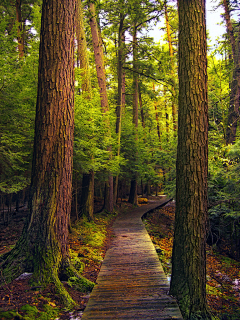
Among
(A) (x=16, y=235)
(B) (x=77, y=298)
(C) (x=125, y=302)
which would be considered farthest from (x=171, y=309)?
(A) (x=16, y=235)

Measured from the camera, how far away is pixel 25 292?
3.64m

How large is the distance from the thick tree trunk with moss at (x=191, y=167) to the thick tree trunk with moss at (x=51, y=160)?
6.37 feet

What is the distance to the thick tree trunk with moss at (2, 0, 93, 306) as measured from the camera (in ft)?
13.7

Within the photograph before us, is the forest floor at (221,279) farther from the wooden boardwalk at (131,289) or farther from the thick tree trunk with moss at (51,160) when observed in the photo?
the thick tree trunk with moss at (51,160)

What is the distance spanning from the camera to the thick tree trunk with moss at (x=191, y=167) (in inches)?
159

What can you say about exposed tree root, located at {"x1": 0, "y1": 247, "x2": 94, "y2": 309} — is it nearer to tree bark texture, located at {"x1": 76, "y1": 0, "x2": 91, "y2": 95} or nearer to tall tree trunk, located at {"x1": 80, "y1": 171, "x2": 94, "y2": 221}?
tall tree trunk, located at {"x1": 80, "y1": 171, "x2": 94, "y2": 221}

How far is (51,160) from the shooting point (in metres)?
4.43

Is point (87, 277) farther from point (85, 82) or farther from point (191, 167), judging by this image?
point (85, 82)

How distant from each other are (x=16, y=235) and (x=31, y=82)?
5009 millimetres

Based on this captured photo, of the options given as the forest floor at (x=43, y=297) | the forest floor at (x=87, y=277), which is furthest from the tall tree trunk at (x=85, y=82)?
the forest floor at (x=43, y=297)

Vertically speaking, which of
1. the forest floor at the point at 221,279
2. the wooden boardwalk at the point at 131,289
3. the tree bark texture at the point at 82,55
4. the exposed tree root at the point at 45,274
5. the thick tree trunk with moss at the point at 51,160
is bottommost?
the forest floor at the point at 221,279

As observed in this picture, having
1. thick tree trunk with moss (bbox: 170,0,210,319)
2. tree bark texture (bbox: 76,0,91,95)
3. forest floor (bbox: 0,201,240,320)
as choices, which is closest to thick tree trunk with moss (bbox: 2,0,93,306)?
forest floor (bbox: 0,201,240,320)

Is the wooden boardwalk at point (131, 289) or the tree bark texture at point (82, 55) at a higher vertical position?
the tree bark texture at point (82, 55)

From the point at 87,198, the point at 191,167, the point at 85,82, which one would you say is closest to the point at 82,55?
the point at 85,82
